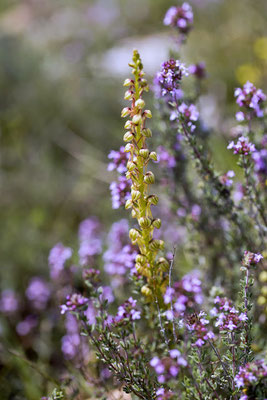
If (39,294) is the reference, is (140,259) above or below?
below

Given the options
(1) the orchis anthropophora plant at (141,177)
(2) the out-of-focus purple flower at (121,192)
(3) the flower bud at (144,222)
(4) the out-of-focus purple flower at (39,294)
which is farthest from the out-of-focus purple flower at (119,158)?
(4) the out-of-focus purple flower at (39,294)

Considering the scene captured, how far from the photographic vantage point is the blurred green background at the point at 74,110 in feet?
14.5

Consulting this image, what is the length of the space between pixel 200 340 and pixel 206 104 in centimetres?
524

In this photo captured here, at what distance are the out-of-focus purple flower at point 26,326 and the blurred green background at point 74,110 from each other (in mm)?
403

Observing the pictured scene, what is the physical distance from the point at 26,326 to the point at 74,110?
3.56 m

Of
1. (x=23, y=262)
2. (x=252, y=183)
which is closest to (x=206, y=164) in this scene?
(x=252, y=183)

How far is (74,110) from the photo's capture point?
6.18 metres

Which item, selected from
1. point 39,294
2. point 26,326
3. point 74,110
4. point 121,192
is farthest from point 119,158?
point 74,110

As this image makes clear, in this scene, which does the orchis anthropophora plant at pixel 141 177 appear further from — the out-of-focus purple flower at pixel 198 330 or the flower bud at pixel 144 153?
the out-of-focus purple flower at pixel 198 330

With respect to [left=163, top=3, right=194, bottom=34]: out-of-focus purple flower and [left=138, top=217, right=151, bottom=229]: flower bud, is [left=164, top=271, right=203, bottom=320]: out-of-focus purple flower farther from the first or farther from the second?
[left=163, top=3, right=194, bottom=34]: out-of-focus purple flower

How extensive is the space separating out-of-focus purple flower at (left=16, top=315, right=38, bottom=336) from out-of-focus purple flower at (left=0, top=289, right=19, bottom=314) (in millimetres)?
145

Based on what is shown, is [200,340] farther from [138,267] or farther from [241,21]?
[241,21]

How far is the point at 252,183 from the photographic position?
2320 millimetres

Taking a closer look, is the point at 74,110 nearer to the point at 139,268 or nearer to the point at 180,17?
the point at 180,17
